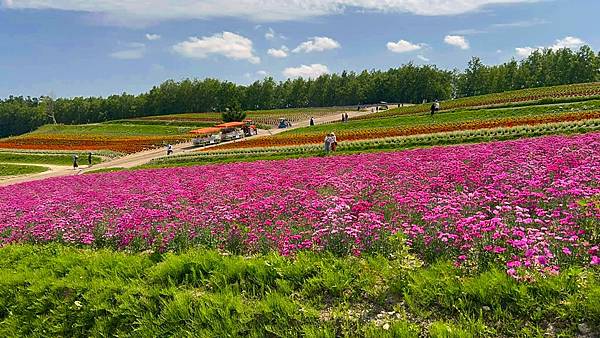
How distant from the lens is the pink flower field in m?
6.27

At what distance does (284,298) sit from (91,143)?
72.6 metres

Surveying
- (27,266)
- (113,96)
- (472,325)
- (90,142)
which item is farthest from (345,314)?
(113,96)

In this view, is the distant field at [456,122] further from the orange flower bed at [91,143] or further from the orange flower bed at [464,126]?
the orange flower bed at [91,143]

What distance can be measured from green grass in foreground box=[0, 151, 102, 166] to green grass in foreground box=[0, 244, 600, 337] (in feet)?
155

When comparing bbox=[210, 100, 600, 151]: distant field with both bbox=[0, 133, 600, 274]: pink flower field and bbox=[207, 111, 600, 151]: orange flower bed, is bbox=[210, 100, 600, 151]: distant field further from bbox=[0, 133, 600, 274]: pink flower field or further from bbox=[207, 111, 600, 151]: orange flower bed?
bbox=[0, 133, 600, 274]: pink flower field

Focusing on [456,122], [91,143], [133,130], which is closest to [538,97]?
[456,122]

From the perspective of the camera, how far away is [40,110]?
17562 cm

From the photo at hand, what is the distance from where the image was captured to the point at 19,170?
48062 millimetres

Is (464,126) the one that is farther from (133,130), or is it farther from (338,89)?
(338,89)

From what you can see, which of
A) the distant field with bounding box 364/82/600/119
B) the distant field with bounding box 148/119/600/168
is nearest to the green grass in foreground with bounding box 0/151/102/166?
the distant field with bounding box 148/119/600/168

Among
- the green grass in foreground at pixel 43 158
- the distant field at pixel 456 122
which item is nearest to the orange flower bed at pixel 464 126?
the distant field at pixel 456 122

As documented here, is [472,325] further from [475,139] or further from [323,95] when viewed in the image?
[323,95]

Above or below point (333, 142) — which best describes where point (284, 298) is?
below

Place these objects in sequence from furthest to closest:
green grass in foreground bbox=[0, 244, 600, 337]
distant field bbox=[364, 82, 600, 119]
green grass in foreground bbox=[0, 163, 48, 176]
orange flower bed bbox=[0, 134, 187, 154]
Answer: orange flower bed bbox=[0, 134, 187, 154]
distant field bbox=[364, 82, 600, 119]
green grass in foreground bbox=[0, 163, 48, 176]
green grass in foreground bbox=[0, 244, 600, 337]
